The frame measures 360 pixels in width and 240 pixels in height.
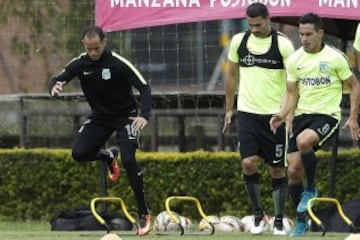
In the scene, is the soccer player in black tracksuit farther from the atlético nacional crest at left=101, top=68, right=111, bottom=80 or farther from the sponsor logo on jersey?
the sponsor logo on jersey

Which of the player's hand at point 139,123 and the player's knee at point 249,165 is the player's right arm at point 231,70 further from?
the player's hand at point 139,123

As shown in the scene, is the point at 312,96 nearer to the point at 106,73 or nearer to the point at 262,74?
the point at 262,74

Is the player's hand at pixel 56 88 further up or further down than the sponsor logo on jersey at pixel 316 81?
further down

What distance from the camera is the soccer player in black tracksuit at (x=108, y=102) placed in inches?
503

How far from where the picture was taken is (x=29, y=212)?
56.5 ft

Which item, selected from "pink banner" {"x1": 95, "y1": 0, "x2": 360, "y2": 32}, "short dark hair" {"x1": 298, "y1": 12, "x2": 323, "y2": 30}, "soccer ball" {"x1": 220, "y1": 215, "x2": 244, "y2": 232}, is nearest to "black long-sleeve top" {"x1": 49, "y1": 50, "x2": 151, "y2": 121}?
"pink banner" {"x1": 95, "y1": 0, "x2": 360, "y2": 32}

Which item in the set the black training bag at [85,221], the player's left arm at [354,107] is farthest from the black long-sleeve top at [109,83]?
the player's left arm at [354,107]

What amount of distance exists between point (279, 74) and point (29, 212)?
537cm

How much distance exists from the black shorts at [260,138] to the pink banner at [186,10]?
1.53 m

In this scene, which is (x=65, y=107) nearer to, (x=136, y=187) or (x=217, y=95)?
(x=217, y=95)

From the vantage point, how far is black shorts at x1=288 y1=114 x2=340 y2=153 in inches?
492

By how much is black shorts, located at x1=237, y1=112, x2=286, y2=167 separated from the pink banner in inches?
60.0

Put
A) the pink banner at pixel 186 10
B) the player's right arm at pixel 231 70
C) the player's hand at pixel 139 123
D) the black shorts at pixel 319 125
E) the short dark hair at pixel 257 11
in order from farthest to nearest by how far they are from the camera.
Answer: the pink banner at pixel 186 10 < the player's right arm at pixel 231 70 < the short dark hair at pixel 257 11 < the player's hand at pixel 139 123 < the black shorts at pixel 319 125

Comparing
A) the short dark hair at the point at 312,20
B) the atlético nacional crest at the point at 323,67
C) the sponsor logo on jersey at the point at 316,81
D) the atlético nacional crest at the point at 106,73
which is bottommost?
the sponsor logo on jersey at the point at 316,81
